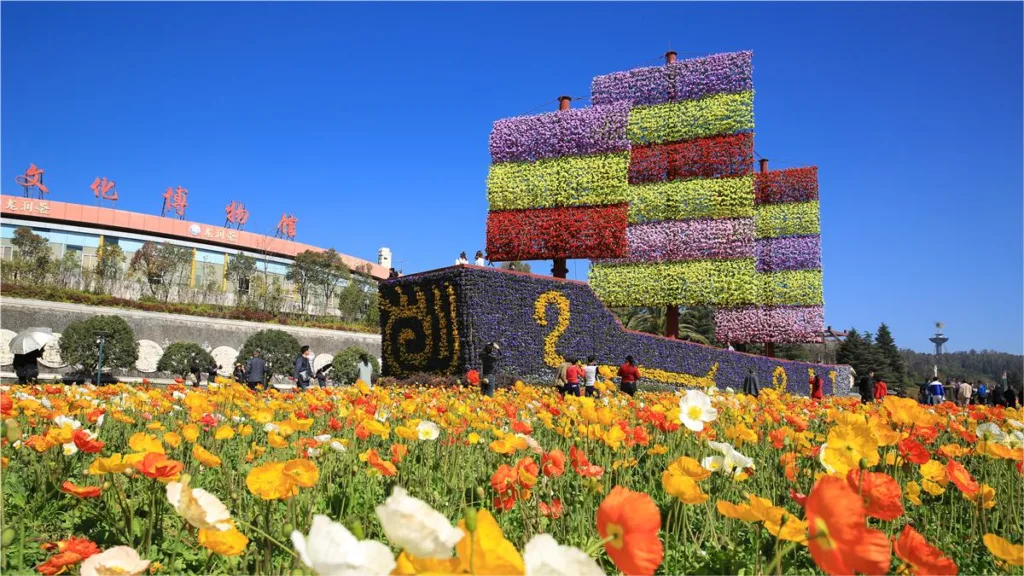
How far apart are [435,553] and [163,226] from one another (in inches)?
2214

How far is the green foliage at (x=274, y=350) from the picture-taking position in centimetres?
2261

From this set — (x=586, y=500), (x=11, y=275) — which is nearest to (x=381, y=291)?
(x=586, y=500)

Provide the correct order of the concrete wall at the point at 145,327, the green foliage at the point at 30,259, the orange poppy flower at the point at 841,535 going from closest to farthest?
the orange poppy flower at the point at 841,535, the concrete wall at the point at 145,327, the green foliage at the point at 30,259

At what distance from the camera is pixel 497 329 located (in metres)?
14.0

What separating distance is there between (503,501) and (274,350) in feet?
74.0

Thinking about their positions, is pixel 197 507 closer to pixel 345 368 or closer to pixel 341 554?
pixel 341 554

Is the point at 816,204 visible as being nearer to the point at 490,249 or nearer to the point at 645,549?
the point at 490,249

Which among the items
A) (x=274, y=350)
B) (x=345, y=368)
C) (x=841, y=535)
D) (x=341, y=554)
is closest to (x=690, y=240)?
(x=345, y=368)

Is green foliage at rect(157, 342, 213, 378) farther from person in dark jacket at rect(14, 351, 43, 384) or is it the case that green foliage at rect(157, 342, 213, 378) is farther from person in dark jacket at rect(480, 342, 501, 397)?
person in dark jacket at rect(480, 342, 501, 397)

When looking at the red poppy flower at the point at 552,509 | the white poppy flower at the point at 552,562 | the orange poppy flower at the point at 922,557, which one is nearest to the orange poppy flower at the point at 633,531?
the white poppy flower at the point at 552,562

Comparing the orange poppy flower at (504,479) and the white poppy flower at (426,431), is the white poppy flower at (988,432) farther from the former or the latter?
the white poppy flower at (426,431)

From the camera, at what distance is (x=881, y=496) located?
1.52 m

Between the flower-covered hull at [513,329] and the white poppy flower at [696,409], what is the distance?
1099 cm

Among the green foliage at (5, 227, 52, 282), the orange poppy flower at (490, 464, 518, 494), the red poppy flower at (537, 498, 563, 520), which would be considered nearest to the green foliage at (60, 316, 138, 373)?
the green foliage at (5, 227, 52, 282)
